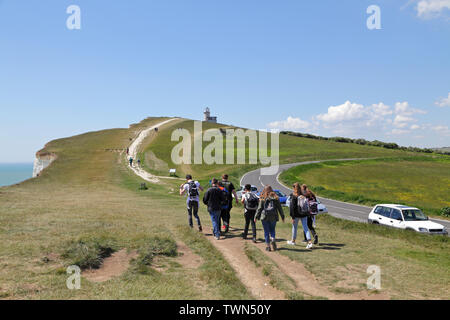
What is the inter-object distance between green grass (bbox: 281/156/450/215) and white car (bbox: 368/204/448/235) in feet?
43.2

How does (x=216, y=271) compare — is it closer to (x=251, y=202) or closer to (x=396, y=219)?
(x=251, y=202)

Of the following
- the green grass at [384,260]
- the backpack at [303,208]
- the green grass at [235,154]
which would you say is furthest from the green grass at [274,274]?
the green grass at [235,154]

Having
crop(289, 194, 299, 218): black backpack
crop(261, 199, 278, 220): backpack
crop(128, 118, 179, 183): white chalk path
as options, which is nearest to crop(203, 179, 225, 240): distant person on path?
crop(261, 199, 278, 220): backpack

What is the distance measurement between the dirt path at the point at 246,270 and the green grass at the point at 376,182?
83.5 feet

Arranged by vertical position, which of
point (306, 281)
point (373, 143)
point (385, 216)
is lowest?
point (385, 216)

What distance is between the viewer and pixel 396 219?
1809 centimetres

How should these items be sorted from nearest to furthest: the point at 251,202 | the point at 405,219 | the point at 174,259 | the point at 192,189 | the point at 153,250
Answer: the point at 174,259 → the point at 153,250 → the point at 251,202 → the point at 192,189 → the point at 405,219

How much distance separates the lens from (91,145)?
289ft

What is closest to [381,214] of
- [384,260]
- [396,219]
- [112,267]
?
[396,219]

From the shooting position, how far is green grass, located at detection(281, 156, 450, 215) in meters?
39.3

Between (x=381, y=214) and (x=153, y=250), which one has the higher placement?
(x=153, y=250)

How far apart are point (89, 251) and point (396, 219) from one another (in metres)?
16.6
